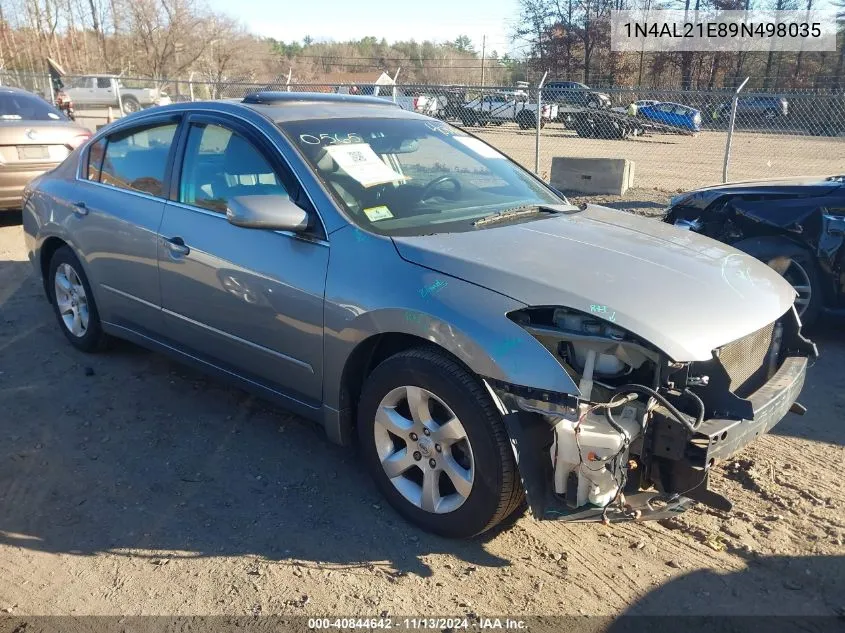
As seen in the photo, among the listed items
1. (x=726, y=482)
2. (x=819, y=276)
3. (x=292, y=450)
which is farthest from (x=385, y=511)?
(x=819, y=276)

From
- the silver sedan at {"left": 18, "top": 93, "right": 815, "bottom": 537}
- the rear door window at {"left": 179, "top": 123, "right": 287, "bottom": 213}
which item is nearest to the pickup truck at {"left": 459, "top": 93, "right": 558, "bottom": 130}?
the silver sedan at {"left": 18, "top": 93, "right": 815, "bottom": 537}

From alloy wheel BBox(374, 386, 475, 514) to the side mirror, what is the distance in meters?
0.90

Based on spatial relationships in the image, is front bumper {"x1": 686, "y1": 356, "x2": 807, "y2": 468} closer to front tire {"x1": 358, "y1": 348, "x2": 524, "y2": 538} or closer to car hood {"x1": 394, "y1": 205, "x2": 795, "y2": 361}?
car hood {"x1": 394, "y1": 205, "x2": 795, "y2": 361}

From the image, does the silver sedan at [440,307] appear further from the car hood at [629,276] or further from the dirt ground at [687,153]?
the dirt ground at [687,153]

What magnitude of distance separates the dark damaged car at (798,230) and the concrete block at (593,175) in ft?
18.9

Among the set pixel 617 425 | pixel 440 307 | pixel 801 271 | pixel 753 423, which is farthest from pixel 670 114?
pixel 617 425

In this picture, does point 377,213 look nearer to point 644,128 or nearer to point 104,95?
point 644,128

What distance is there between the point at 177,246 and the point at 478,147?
1.92 meters

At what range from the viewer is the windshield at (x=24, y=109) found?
858 centimetres

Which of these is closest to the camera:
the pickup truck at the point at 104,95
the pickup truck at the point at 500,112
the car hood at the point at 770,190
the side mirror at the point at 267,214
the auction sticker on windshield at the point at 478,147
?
the side mirror at the point at 267,214

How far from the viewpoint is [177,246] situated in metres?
3.79

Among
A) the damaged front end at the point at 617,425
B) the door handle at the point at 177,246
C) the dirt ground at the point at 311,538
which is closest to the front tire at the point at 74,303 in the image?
the dirt ground at the point at 311,538

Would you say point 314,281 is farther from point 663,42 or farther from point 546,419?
point 663,42

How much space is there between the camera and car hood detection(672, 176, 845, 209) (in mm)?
5445
